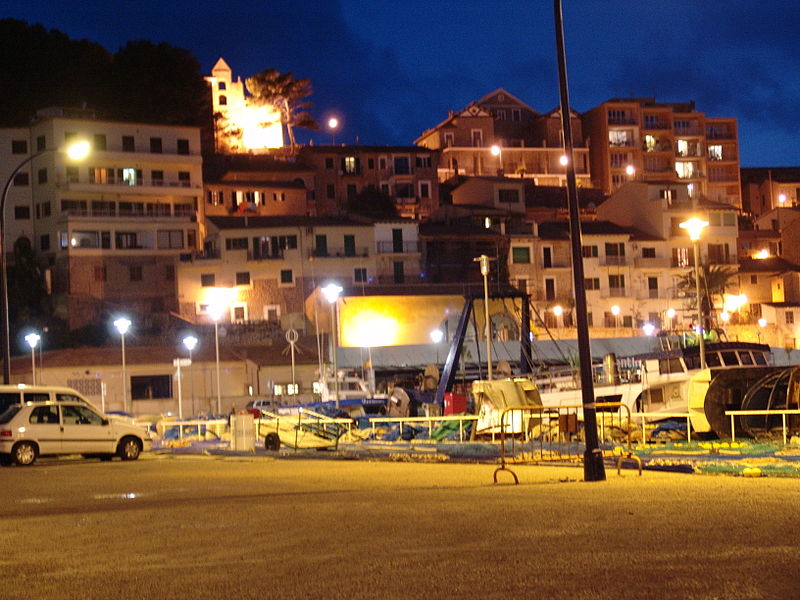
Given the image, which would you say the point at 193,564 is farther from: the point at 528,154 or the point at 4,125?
the point at 528,154

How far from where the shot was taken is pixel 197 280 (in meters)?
83.9

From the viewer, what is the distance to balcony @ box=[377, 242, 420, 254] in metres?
87.4

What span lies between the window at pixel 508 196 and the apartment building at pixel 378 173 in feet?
28.1

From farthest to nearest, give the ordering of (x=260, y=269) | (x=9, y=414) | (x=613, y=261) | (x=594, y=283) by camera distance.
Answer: (x=613, y=261)
(x=594, y=283)
(x=260, y=269)
(x=9, y=414)

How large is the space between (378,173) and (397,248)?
19618mm

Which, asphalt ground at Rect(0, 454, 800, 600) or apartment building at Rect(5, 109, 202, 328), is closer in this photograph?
asphalt ground at Rect(0, 454, 800, 600)

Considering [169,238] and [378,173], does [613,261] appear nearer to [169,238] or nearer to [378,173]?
[378,173]

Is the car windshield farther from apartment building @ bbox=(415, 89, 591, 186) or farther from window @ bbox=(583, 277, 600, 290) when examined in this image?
apartment building @ bbox=(415, 89, 591, 186)

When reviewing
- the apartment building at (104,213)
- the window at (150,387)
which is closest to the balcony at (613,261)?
the apartment building at (104,213)

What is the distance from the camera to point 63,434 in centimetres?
2722

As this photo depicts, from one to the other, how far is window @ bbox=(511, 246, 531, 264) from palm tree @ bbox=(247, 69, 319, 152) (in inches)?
1399

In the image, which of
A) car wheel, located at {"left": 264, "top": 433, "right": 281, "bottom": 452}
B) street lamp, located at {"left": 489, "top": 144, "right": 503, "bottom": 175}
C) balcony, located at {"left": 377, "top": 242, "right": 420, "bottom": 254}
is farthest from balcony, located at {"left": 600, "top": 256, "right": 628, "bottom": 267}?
car wheel, located at {"left": 264, "top": 433, "right": 281, "bottom": 452}

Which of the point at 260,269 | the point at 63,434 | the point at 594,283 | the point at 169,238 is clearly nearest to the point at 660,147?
the point at 594,283

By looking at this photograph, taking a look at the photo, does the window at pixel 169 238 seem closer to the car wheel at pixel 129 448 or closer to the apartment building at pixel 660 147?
the apartment building at pixel 660 147
